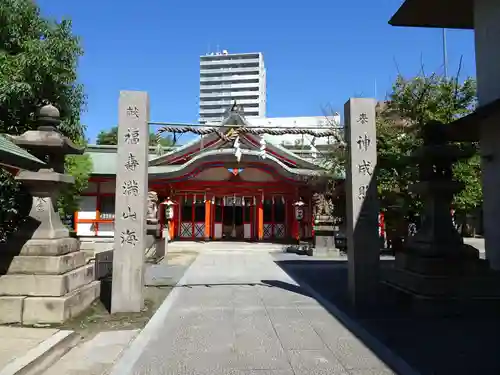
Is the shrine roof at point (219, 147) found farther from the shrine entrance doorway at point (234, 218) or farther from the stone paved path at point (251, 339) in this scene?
the stone paved path at point (251, 339)

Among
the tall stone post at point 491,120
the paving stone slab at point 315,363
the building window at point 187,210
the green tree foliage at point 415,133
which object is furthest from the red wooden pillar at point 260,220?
the paving stone slab at point 315,363

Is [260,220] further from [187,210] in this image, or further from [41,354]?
[41,354]

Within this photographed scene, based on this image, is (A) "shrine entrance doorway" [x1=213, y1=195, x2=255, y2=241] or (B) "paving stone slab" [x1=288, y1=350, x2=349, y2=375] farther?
(A) "shrine entrance doorway" [x1=213, y1=195, x2=255, y2=241]

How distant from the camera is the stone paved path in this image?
4.53 m

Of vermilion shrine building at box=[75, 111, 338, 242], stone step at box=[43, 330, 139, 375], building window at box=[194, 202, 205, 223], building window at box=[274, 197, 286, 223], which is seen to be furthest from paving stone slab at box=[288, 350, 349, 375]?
building window at box=[194, 202, 205, 223]

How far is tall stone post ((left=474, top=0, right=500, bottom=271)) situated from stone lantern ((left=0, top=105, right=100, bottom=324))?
8533 millimetres

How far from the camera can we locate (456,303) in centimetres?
668

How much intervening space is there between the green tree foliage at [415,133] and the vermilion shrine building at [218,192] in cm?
663

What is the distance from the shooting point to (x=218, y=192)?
24.3 m

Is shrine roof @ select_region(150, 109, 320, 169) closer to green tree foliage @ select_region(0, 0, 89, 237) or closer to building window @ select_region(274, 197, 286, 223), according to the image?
building window @ select_region(274, 197, 286, 223)

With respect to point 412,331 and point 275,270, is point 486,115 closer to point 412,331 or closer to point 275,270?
point 412,331

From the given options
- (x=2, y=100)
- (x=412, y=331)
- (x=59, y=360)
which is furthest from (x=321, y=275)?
(x=2, y=100)

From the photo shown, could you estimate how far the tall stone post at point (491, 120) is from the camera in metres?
8.94

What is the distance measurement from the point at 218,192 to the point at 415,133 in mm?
12554
